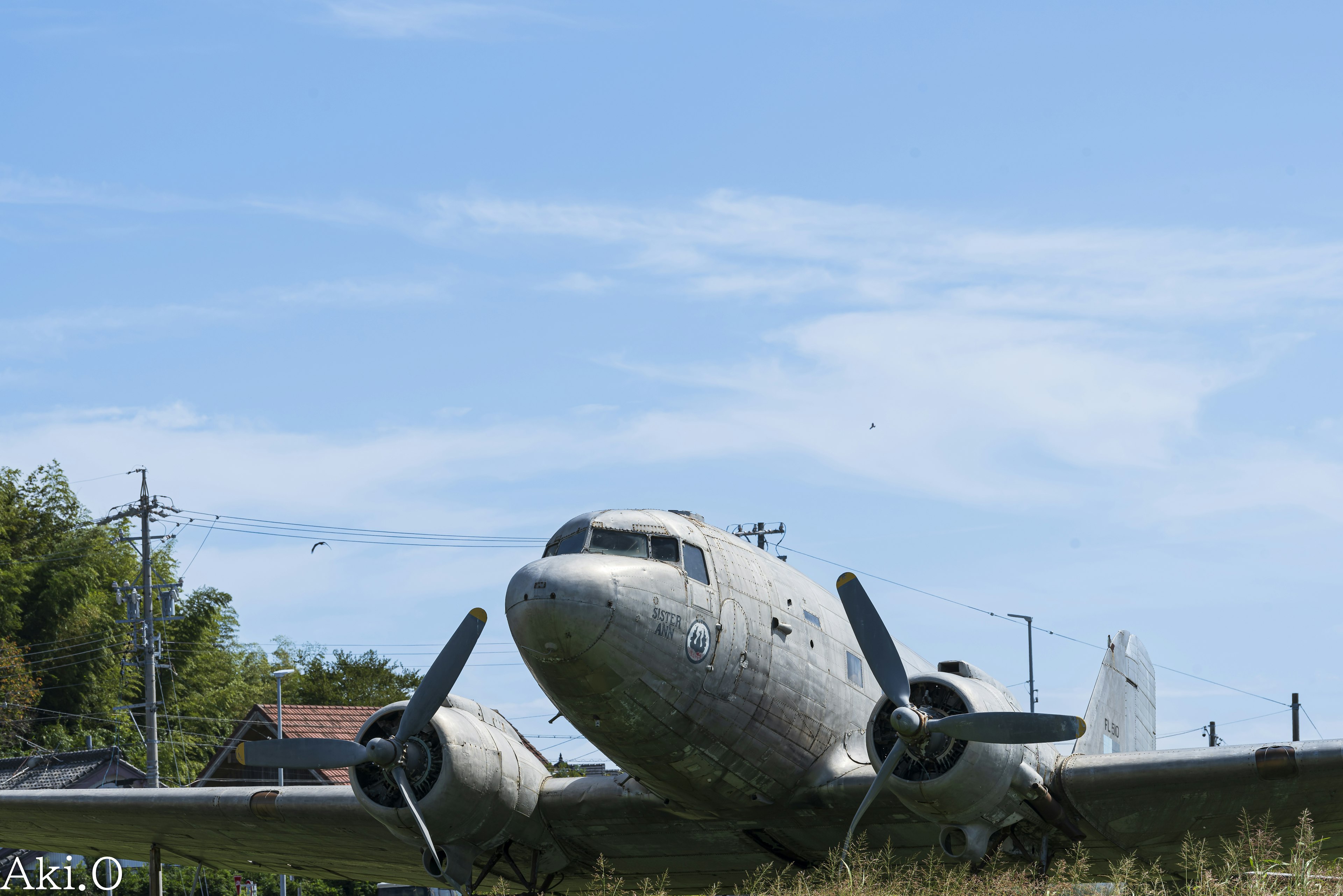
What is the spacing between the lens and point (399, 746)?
1602 centimetres

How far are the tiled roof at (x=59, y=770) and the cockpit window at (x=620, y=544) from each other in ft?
136

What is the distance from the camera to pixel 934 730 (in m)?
14.0

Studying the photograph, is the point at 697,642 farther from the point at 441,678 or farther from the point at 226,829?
the point at 226,829

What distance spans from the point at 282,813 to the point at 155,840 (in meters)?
4.29

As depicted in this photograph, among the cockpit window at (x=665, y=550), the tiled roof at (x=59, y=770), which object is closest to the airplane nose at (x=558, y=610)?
the cockpit window at (x=665, y=550)

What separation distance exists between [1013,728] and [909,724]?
41.1 inches

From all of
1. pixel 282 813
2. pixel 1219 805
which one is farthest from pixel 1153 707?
pixel 282 813

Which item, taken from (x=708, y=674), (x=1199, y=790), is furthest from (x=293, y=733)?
(x=1199, y=790)

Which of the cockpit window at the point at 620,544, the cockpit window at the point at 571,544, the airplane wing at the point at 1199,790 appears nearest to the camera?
the airplane wing at the point at 1199,790

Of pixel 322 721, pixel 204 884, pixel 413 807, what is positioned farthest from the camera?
pixel 322 721

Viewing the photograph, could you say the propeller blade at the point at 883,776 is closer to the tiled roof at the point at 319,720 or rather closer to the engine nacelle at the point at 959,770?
the engine nacelle at the point at 959,770

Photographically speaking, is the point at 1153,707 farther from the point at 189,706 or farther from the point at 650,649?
the point at 189,706

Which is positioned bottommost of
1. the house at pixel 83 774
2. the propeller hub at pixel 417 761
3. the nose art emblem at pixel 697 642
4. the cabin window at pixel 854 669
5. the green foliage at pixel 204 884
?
the green foliage at pixel 204 884

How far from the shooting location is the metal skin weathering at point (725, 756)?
14070 mm
